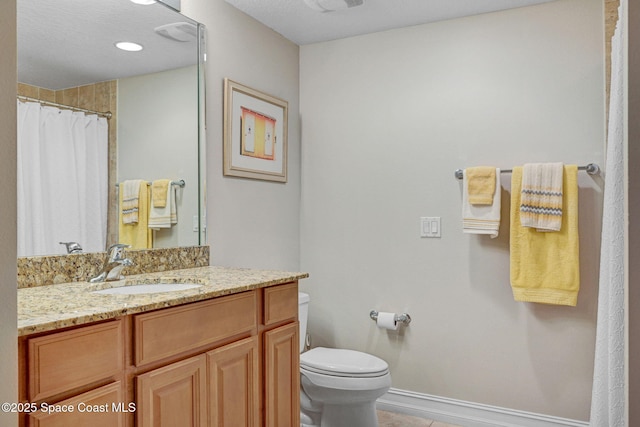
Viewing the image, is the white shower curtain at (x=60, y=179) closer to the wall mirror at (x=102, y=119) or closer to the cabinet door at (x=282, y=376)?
the wall mirror at (x=102, y=119)

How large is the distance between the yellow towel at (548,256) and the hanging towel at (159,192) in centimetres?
166

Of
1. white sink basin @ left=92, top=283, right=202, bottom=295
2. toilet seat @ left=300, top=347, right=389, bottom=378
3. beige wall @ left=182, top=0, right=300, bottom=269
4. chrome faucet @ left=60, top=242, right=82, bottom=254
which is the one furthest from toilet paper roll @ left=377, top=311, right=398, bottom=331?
chrome faucet @ left=60, top=242, right=82, bottom=254

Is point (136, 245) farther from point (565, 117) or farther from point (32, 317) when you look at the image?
point (565, 117)

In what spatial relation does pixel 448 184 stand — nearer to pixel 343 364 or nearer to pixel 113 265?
pixel 343 364

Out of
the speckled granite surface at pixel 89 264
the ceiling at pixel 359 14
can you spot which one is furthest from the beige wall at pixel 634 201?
the speckled granite surface at pixel 89 264

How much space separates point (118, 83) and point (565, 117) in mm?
2078

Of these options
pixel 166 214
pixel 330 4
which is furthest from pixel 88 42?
pixel 330 4

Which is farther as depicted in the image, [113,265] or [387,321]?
[387,321]

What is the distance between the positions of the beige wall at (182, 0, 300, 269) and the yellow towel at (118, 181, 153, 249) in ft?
1.12

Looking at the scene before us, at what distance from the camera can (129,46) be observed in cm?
195

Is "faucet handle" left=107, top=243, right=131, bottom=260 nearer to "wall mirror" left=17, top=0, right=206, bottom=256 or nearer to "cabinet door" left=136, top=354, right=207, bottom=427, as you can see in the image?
"wall mirror" left=17, top=0, right=206, bottom=256

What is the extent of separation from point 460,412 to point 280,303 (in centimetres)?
136

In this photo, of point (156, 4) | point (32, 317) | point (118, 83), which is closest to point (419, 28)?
point (156, 4)

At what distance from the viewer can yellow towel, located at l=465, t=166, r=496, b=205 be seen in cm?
238
